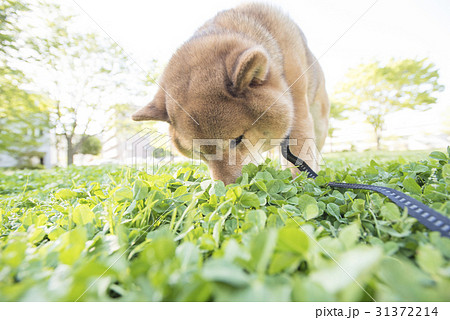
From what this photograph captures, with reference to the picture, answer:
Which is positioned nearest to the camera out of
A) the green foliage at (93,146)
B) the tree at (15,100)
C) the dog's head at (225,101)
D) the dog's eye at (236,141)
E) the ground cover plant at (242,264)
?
the ground cover plant at (242,264)

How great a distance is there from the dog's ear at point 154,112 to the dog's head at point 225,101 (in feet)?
0.09

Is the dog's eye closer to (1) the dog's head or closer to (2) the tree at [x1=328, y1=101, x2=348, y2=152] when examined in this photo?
(1) the dog's head

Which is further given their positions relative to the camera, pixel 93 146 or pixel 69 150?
pixel 93 146

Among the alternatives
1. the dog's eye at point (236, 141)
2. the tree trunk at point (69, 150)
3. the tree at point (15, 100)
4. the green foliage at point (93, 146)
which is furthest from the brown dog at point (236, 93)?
the green foliage at point (93, 146)

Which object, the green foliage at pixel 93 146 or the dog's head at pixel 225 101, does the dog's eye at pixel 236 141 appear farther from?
the green foliage at pixel 93 146

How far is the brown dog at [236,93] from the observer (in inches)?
81.0

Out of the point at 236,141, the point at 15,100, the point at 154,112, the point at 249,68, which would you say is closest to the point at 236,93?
the point at 249,68

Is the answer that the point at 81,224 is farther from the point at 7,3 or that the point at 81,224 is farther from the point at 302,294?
the point at 7,3

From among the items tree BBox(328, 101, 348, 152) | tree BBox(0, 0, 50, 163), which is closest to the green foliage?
tree BBox(0, 0, 50, 163)

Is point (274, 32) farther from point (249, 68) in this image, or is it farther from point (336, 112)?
point (336, 112)

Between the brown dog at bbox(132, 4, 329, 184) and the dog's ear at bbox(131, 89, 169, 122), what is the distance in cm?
1

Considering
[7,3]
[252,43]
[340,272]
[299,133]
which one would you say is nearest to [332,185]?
[340,272]

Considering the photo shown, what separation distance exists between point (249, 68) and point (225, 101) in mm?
345

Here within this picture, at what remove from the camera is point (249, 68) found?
6.31 ft
